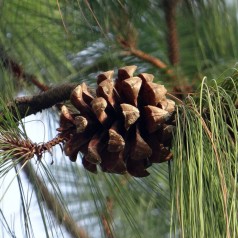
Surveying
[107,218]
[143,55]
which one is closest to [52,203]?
[107,218]

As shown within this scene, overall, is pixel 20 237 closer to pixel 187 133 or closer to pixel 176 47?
pixel 187 133

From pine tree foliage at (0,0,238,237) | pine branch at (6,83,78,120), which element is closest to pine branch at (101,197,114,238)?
pine tree foliage at (0,0,238,237)

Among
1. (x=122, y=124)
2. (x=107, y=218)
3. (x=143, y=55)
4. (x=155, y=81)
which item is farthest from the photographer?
(x=143, y=55)

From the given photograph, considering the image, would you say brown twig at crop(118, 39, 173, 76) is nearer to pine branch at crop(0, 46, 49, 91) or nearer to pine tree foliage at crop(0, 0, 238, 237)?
pine tree foliage at crop(0, 0, 238, 237)

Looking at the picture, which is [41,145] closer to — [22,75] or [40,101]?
[40,101]

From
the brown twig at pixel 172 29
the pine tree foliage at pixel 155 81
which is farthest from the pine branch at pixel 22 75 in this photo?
the brown twig at pixel 172 29

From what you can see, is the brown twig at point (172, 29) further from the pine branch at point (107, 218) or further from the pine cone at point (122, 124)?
the pine cone at point (122, 124)

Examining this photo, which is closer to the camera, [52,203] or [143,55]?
[52,203]

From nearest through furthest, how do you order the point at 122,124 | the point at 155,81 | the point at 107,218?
the point at 122,124 < the point at 107,218 < the point at 155,81
